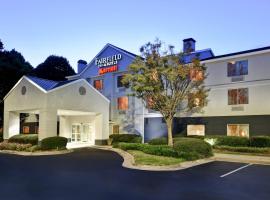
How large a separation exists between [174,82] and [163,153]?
7.21 meters

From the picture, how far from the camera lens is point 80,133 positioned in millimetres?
36156

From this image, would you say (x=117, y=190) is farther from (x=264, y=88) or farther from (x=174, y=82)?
(x=264, y=88)

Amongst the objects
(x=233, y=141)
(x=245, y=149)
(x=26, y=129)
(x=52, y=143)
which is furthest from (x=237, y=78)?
(x=26, y=129)

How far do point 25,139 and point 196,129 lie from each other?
56.3 feet

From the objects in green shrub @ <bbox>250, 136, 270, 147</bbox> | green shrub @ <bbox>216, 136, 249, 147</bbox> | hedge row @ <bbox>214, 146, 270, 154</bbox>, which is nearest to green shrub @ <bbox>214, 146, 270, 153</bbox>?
hedge row @ <bbox>214, 146, 270, 154</bbox>

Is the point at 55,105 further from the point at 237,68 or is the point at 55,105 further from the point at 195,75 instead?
the point at 237,68

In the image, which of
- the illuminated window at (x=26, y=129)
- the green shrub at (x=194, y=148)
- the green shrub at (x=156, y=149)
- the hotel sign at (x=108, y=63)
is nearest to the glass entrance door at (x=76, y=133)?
the hotel sign at (x=108, y=63)

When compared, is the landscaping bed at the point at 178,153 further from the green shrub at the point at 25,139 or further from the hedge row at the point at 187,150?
the green shrub at the point at 25,139

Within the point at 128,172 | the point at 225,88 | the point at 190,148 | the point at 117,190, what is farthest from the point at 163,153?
the point at 225,88

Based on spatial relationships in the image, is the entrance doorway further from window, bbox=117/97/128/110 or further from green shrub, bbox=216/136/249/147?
green shrub, bbox=216/136/249/147

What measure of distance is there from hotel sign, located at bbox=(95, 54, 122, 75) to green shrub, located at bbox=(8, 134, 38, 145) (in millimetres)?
13117

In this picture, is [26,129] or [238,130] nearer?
[238,130]

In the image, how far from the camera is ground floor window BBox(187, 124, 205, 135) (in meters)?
30.5

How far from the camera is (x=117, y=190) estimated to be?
10914 millimetres
